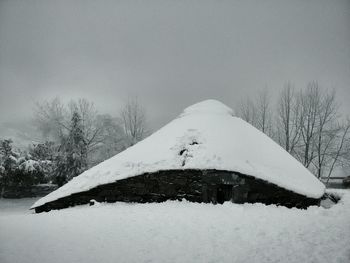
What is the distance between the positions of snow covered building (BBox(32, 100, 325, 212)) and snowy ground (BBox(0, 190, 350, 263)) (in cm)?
74

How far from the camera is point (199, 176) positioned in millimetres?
7812

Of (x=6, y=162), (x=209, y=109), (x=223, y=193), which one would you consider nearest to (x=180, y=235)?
(x=223, y=193)

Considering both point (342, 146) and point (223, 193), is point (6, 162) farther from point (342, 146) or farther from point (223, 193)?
point (342, 146)

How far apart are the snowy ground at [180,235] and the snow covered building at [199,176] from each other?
742 mm

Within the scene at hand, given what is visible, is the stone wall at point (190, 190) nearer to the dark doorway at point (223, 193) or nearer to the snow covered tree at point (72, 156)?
the dark doorway at point (223, 193)

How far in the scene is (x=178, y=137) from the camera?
9.47 meters

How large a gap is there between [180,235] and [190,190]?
2868mm

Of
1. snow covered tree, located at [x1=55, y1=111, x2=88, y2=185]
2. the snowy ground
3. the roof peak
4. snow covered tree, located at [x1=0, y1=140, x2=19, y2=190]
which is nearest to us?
the snowy ground

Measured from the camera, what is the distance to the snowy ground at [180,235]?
3.99 meters

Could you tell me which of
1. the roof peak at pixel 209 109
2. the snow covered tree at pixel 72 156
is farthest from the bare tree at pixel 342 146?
the snow covered tree at pixel 72 156

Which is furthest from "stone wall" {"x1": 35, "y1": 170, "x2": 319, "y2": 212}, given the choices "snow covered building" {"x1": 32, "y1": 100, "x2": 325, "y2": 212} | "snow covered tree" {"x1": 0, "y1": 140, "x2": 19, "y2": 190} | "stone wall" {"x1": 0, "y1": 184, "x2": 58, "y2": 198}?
"stone wall" {"x1": 0, "y1": 184, "x2": 58, "y2": 198}

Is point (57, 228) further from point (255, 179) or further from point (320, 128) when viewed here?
point (320, 128)

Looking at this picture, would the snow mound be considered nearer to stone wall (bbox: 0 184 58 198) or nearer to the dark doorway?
the dark doorway

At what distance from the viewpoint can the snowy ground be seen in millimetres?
3988
